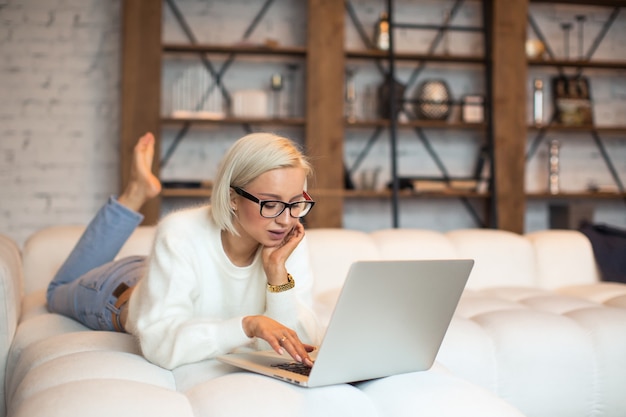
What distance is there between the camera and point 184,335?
67.5 inches

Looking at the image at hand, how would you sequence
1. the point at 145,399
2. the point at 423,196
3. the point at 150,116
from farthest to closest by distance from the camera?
1. the point at 423,196
2. the point at 150,116
3. the point at 145,399

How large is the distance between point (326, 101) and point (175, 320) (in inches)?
140

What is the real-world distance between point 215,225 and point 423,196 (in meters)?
3.64

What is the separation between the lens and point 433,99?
5520mm

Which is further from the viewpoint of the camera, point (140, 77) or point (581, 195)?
point (581, 195)

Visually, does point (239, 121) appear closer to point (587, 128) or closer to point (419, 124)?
point (419, 124)

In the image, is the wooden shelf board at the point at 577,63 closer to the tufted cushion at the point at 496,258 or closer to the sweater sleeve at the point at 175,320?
the tufted cushion at the point at 496,258

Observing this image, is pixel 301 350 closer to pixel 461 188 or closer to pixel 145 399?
pixel 145 399

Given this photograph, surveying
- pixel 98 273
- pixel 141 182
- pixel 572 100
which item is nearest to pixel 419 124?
pixel 572 100

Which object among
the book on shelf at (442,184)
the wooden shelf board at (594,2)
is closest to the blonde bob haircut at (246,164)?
the book on shelf at (442,184)

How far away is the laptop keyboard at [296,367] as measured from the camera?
1.54 meters

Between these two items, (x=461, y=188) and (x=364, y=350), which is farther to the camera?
(x=461, y=188)

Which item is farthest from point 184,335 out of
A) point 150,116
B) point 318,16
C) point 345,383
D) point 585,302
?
point 318,16

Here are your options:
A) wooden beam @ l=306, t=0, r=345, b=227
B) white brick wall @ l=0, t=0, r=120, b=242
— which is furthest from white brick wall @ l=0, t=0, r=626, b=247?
wooden beam @ l=306, t=0, r=345, b=227
